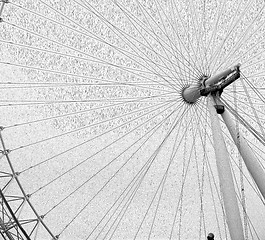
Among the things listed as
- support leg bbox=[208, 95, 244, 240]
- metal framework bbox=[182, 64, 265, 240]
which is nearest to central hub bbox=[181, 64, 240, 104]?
metal framework bbox=[182, 64, 265, 240]

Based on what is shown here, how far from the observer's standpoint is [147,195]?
41.0 metres

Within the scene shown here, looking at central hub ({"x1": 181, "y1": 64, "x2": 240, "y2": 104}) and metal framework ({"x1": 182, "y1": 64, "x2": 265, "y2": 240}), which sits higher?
central hub ({"x1": 181, "y1": 64, "x2": 240, "y2": 104})

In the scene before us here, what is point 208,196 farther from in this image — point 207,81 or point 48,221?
point 207,81

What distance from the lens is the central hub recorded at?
722 inches

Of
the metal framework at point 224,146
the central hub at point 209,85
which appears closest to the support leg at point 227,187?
the metal framework at point 224,146

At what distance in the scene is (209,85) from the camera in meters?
19.2

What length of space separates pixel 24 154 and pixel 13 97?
4.67m

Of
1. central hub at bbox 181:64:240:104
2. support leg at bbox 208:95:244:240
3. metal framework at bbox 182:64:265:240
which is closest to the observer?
support leg at bbox 208:95:244:240

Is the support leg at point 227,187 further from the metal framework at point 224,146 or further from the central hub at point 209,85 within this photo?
the central hub at point 209,85

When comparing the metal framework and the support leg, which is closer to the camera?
the support leg

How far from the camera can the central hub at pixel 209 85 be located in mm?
18344

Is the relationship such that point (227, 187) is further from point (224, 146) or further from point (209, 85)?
point (209, 85)

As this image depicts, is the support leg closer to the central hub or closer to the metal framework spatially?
the metal framework

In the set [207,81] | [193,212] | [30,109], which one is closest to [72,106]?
[30,109]
